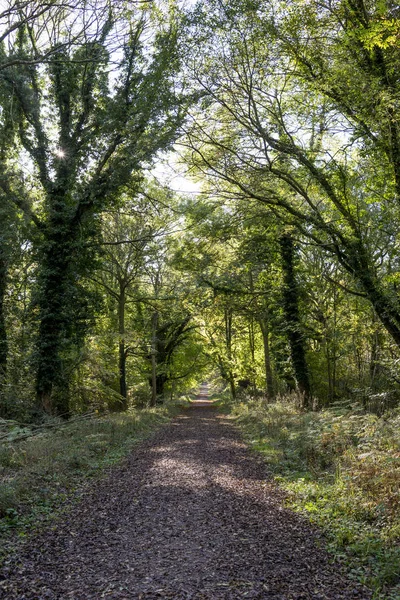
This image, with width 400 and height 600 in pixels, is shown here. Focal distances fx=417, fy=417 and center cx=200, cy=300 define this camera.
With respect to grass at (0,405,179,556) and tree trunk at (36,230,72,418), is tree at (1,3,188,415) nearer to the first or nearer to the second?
tree trunk at (36,230,72,418)

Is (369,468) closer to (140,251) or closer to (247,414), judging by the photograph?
(247,414)

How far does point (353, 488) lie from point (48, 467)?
18.3ft

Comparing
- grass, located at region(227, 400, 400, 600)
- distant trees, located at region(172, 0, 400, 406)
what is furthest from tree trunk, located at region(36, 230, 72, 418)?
grass, located at region(227, 400, 400, 600)

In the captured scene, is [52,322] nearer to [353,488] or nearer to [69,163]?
[69,163]

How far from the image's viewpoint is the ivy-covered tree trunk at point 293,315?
58.6 feet

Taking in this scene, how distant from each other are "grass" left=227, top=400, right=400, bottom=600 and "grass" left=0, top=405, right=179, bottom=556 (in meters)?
3.86

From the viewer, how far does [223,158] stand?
1145cm

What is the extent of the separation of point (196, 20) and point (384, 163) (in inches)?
221

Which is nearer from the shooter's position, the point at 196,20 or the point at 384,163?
the point at 384,163

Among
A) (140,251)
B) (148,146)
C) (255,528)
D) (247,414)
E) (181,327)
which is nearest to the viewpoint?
(255,528)

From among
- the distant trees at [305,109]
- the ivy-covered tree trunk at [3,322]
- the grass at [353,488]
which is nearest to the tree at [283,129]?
the distant trees at [305,109]

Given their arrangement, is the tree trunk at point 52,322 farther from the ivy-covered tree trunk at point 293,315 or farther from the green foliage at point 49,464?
the ivy-covered tree trunk at point 293,315

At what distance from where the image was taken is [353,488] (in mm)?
5992

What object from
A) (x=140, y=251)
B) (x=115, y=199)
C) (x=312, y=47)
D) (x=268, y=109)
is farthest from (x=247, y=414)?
(x=312, y=47)
